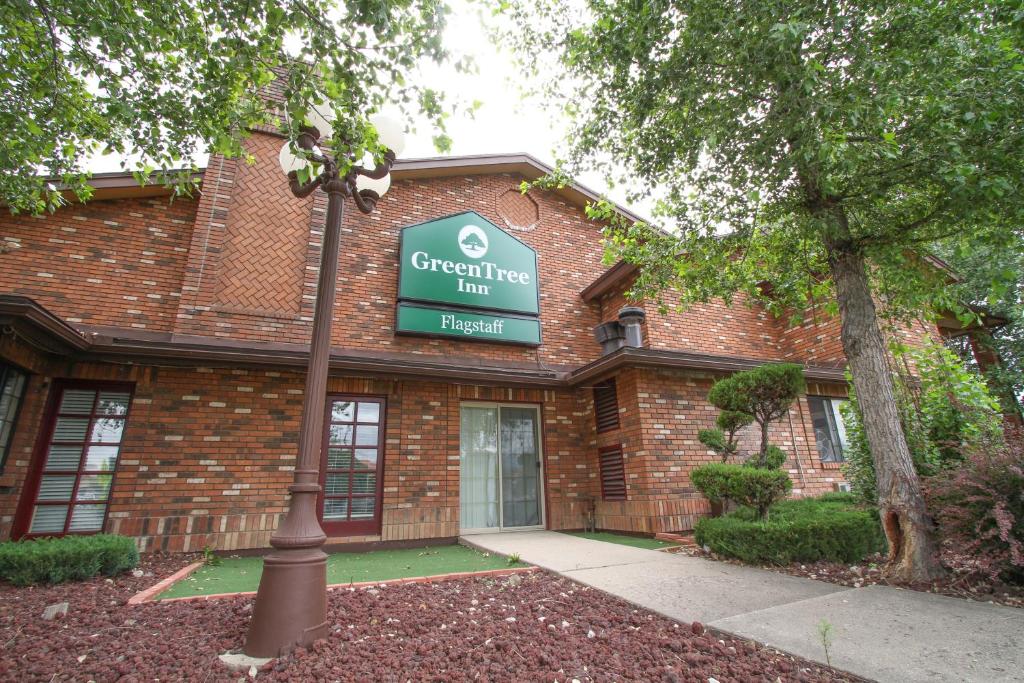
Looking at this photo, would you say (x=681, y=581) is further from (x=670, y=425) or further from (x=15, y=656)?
(x=15, y=656)

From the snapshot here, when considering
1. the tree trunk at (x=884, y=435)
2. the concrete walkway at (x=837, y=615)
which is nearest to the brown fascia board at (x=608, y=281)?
the tree trunk at (x=884, y=435)

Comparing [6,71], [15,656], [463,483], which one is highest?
[6,71]

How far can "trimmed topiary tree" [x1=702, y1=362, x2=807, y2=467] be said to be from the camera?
553 cm

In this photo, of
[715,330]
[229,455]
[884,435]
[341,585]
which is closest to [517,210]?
[715,330]

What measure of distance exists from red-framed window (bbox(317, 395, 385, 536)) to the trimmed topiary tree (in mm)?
4977

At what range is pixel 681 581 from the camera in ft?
13.5

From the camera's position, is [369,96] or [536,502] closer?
[369,96]

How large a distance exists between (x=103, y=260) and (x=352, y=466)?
4.99m

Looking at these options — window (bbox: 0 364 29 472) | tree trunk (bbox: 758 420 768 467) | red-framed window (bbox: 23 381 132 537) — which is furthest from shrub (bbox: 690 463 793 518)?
window (bbox: 0 364 29 472)

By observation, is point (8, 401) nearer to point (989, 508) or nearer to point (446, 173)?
point (446, 173)

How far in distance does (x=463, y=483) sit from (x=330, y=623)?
484cm

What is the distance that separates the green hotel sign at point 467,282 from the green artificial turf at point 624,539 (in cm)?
353

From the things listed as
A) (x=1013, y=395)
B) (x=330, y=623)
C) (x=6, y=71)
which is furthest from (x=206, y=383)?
(x=1013, y=395)

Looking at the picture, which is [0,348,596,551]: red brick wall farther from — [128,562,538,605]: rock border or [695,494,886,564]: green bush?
[695,494,886,564]: green bush
